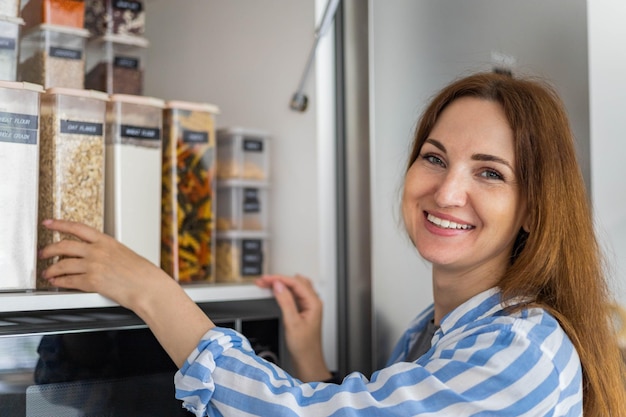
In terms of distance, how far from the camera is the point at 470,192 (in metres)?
1.08

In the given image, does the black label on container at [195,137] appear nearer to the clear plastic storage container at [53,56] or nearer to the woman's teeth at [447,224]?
the clear plastic storage container at [53,56]

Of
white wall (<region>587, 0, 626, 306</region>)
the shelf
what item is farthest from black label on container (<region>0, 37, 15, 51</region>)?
white wall (<region>587, 0, 626, 306</region>)

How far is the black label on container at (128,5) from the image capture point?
52.7 inches

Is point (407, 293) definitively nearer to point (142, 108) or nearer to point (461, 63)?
point (461, 63)

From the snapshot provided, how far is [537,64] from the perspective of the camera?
122cm

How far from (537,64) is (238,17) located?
0.62m

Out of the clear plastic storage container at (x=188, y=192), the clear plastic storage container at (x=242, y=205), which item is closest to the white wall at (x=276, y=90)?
the clear plastic storage container at (x=242, y=205)

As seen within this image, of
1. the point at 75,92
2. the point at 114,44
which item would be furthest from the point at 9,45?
the point at 114,44

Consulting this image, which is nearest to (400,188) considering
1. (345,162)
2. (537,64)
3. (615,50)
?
(345,162)

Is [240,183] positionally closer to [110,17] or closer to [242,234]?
[242,234]

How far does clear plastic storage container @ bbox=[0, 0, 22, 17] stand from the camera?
3.76ft

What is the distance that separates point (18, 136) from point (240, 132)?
0.45 m

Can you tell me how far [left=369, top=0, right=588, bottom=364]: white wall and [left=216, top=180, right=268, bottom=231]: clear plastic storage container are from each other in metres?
0.21

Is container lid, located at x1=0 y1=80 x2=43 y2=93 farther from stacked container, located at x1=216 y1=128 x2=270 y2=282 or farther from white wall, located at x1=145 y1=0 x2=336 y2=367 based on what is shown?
white wall, located at x1=145 y1=0 x2=336 y2=367
